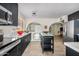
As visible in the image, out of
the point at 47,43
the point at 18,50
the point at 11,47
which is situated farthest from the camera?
the point at 47,43

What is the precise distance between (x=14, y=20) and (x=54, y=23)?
3126 millimetres

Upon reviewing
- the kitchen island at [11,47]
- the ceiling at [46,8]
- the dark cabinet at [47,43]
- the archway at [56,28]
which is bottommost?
the dark cabinet at [47,43]

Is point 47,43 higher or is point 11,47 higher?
point 11,47

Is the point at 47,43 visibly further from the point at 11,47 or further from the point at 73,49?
the point at 73,49

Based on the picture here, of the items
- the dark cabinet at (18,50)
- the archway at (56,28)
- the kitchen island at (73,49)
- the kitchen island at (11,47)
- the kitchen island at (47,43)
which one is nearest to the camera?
the kitchen island at (73,49)

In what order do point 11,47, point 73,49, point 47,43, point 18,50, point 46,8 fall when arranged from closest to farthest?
1. point 73,49
2. point 11,47
3. point 18,50
4. point 47,43
5. point 46,8

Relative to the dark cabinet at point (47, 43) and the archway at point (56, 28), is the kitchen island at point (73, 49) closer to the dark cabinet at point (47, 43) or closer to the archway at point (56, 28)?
the dark cabinet at point (47, 43)

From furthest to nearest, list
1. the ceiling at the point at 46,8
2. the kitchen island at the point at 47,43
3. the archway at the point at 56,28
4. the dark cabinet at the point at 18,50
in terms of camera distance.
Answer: the archway at the point at 56,28 → the ceiling at the point at 46,8 → the kitchen island at the point at 47,43 → the dark cabinet at the point at 18,50

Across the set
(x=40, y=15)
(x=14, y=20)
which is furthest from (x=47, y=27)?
(x=14, y=20)

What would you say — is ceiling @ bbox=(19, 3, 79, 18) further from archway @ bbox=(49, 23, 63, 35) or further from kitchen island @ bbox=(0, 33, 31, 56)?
kitchen island @ bbox=(0, 33, 31, 56)

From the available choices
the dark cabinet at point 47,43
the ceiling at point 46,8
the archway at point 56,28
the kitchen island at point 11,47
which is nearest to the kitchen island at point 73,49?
the kitchen island at point 11,47

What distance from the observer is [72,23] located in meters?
5.11

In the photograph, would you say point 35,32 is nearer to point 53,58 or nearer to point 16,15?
point 16,15

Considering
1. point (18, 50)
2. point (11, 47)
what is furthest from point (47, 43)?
point (11, 47)
